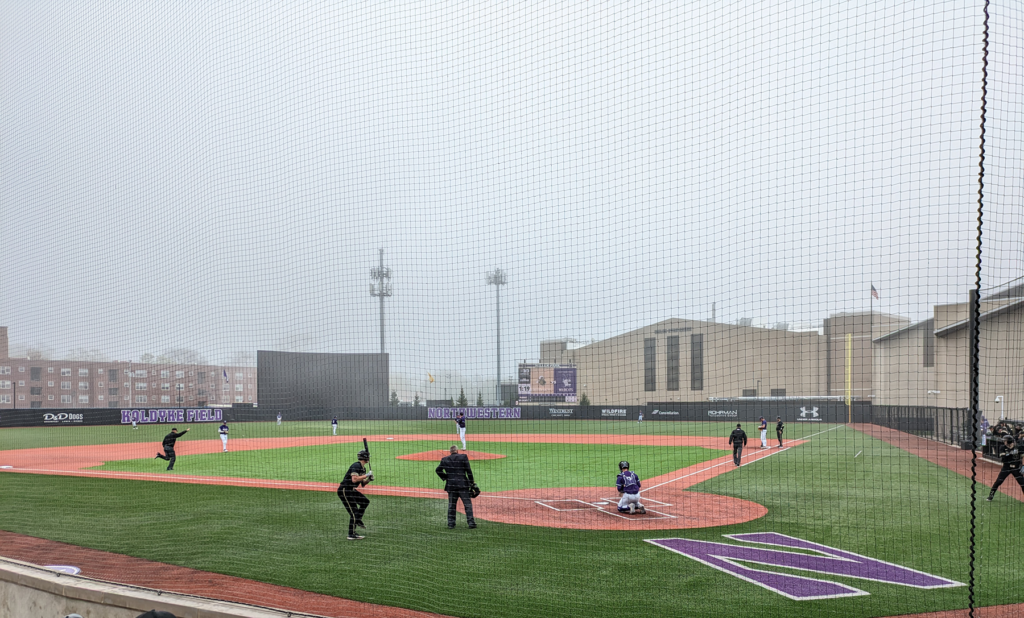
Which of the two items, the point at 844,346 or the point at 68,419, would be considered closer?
the point at 844,346

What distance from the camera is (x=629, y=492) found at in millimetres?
12633

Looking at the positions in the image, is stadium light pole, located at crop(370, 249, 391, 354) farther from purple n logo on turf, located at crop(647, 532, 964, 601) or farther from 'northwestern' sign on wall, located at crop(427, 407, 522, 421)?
'northwestern' sign on wall, located at crop(427, 407, 522, 421)

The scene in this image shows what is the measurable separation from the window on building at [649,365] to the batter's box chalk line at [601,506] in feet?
23.1

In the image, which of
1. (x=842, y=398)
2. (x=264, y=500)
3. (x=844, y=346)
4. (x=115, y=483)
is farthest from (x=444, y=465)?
(x=842, y=398)

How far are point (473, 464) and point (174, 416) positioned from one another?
1951 cm

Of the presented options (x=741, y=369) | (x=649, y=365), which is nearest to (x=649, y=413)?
(x=741, y=369)

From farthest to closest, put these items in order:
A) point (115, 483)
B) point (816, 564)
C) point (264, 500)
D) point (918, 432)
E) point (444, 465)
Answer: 1. point (918, 432)
2. point (115, 483)
3. point (264, 500)
4. point (444, 465)
5. point (816, 564)

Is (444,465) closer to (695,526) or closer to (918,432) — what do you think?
(695,526)

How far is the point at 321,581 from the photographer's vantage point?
8.18 m

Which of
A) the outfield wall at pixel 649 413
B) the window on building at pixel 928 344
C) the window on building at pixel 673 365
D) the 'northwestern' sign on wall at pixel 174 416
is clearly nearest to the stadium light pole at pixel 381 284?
the window on building at pixel 673 365

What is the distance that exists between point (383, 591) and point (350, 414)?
6.11m

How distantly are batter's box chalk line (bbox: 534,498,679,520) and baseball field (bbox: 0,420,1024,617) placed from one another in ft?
0.19

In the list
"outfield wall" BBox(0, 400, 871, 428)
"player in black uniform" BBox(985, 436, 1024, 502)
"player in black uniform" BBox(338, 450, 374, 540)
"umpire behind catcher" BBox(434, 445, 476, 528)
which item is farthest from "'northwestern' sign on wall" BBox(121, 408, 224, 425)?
"player in black uniform" BBox(985, 436, 1024, 502)

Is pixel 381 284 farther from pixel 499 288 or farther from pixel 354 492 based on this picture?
pixel 354 492
